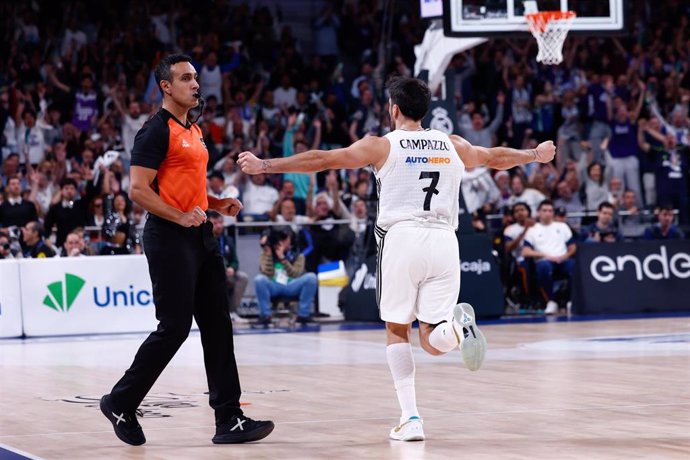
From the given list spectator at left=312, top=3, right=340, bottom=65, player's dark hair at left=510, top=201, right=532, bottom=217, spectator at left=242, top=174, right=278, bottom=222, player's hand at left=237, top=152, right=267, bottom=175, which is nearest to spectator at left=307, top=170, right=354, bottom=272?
spectator at left=242, top=174, right=278, bottom=222

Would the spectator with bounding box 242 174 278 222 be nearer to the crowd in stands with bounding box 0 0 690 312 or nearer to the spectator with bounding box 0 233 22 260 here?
the crowd in stands with bounding box 0 0 690 312

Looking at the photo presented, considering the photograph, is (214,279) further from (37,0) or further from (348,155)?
(37,0)

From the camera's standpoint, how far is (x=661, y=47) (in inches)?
1051

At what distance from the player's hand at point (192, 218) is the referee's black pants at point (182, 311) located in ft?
0.49

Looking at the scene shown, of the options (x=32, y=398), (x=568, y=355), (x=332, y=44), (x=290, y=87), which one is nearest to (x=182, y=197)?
(x=32, y=398)

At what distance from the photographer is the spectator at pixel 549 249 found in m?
19.9

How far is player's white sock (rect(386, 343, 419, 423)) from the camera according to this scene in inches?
299

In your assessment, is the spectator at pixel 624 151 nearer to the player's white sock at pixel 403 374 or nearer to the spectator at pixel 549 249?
the spectator at pixel 549 249

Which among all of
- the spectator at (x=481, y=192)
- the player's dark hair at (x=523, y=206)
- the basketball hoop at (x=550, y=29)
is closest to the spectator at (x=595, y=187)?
the spectator at (x=481, y=192)

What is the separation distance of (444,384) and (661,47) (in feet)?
58.8

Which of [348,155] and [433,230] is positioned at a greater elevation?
[348,155]

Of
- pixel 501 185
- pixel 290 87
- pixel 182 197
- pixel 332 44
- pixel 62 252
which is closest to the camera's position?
pixel 182 197

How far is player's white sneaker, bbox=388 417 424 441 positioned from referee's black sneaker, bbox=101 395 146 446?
151 centimetres

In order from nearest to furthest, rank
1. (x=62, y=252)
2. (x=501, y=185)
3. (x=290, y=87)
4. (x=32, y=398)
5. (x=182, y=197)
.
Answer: (x=182, y=197) < (x=32, y=398) < (x=62, y=252) < (x=501, y=185) < (x=290, y=87)
